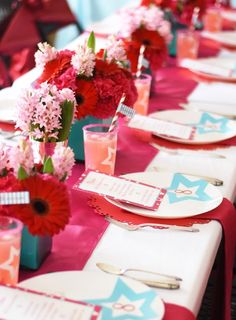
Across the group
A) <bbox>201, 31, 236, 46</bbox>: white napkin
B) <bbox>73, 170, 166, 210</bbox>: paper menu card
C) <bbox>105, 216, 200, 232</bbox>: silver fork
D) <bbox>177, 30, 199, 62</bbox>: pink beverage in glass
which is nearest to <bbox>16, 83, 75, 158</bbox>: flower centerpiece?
<bbox>73, 170, 166, 210</bbox>: paper menu card

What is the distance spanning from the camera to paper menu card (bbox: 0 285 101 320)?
1121mm

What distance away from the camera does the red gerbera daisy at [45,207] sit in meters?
1.23

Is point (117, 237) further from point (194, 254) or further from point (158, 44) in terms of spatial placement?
point (158, 44)

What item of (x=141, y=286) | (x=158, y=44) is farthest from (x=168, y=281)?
(x=158, y=44)

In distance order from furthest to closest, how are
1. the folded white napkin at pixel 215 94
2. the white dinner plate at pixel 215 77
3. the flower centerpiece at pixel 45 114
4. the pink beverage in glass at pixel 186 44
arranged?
the pink beverage in glass at pixel 186 44 → the white dinner plate at pixel 215 77 → the folded white napkin at pixel 215 94 → the flower centerpiece at pixel 45 114

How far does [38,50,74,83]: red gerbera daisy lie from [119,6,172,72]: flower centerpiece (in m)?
0.57

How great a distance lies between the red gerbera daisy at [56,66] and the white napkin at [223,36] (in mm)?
1664

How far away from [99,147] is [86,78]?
18 cm

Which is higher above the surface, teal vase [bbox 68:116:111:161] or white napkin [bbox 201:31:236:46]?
teal vase [bbox 68:116:111:161]

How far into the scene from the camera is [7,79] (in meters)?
3.10

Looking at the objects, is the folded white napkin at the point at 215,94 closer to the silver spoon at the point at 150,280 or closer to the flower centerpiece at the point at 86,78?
the flower centerpiece at the point at 86,78

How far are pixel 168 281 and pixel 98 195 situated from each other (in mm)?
413

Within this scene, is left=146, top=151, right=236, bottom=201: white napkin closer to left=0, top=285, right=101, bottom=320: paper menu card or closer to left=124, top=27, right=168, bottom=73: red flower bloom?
left=124, top=27, right=168, bottom=73: red flower bloom

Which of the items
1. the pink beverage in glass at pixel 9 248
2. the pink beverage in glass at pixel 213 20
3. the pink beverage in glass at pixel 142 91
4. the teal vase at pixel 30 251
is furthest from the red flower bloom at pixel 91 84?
the pink beverage in glass at pixel 213 20
